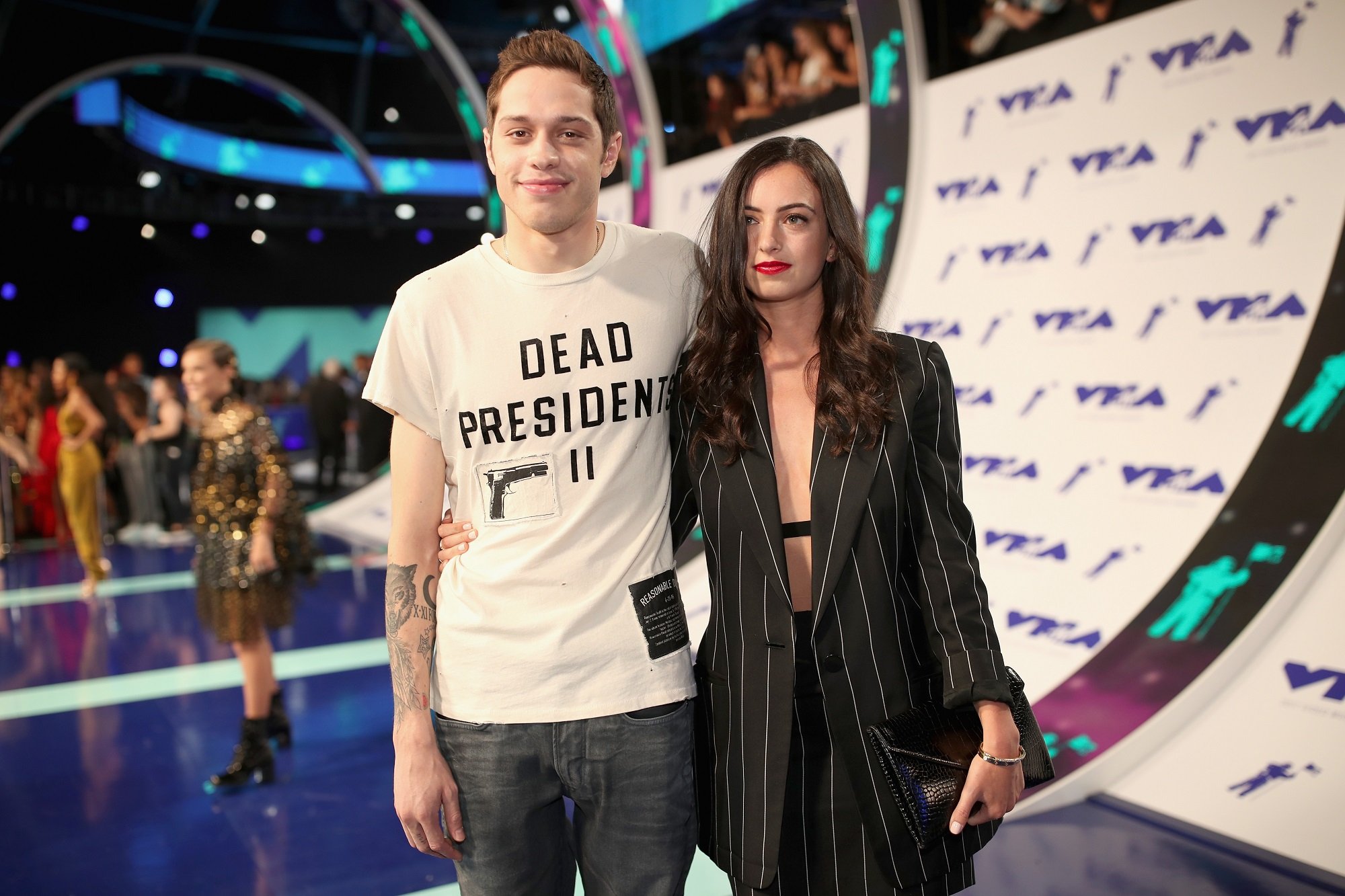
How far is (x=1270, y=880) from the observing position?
2664 mm

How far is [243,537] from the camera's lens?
376cm

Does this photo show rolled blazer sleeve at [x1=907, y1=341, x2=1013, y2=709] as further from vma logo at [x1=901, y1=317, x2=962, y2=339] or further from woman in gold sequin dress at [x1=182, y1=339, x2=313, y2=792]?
woman in gold sequin dress at [x1=182, y1=339, x2=313, y2=792]

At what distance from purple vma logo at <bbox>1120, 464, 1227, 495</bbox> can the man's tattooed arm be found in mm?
2587

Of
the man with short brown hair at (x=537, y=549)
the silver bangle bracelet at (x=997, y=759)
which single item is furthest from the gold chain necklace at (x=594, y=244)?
the silver bangle bracelet at (x=997, y=759)

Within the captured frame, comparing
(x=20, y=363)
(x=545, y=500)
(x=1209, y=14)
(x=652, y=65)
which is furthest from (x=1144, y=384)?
(x=20, y=363)

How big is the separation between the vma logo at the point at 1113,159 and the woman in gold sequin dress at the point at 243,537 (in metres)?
3.17

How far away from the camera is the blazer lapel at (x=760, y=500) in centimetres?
152

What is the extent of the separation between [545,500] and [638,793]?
472 mm

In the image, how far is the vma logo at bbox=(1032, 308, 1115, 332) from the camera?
11.6ft

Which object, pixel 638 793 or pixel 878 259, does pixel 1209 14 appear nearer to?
pixel 878 259

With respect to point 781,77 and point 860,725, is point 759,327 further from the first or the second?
point 781,77

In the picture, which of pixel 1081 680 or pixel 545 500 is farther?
pixel 1081 680

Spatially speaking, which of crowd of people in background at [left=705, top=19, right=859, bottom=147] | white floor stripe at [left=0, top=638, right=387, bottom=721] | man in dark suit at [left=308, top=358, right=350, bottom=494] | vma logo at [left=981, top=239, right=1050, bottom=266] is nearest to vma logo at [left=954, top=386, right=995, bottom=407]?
vma logo at [left=981, top=239, right=1050, bottom=266]

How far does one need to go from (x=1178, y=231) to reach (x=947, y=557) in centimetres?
238
